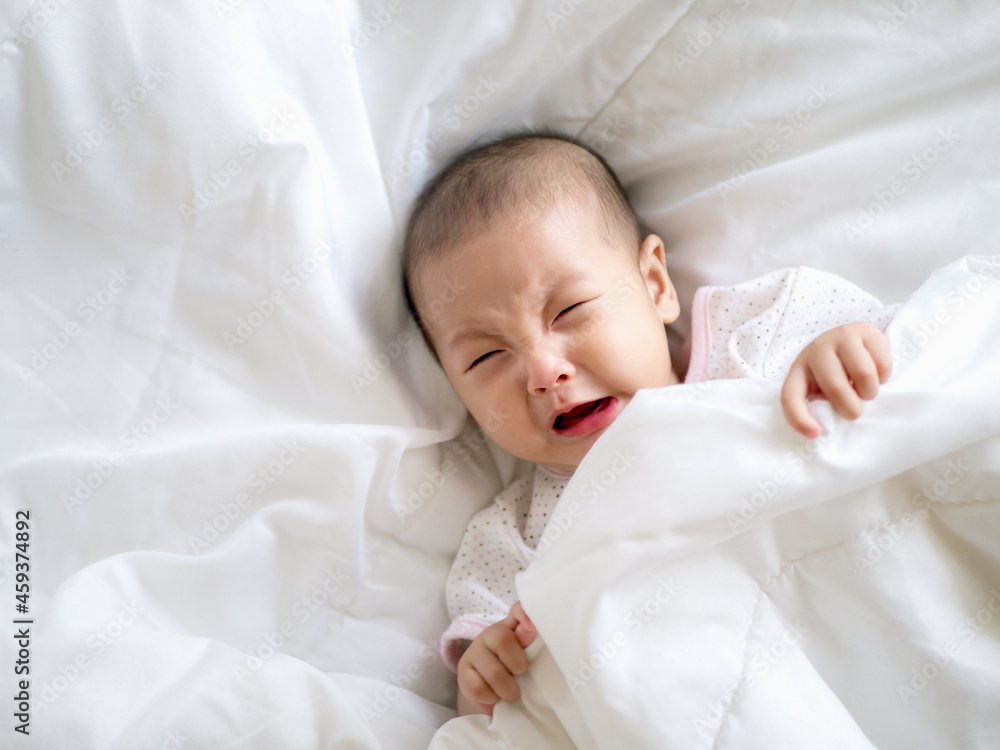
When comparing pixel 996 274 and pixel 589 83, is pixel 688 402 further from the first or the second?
pixel 589 83

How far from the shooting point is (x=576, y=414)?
130 centimetres

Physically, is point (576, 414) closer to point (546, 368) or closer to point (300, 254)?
point (546, 368)

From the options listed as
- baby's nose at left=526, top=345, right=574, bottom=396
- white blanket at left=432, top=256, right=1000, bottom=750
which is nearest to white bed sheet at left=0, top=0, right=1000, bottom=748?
baby's nose at left=526, top=345, right=574, bottom=396

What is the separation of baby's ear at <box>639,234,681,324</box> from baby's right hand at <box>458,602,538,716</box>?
61 cm

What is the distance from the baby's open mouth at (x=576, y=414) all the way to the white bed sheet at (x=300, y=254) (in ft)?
0.78

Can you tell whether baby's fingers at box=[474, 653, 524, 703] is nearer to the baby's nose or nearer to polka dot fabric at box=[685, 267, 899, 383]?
the baby's nose

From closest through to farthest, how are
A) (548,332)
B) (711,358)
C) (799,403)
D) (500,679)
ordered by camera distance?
(799,403) < (500,679) < (548,332) < (711,358)

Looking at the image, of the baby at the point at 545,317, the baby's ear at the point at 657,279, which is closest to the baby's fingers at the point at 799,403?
the baby at the point at 545,317

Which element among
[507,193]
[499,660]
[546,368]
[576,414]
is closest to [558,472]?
[576,414]

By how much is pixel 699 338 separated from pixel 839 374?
427 mm

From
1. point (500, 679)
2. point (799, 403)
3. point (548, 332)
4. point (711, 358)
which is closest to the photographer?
point (799, 403)

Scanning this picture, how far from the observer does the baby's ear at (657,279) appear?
1.42 meters

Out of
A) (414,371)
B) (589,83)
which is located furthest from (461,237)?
(589,83)

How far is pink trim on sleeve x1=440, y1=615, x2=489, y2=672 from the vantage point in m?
1.28
